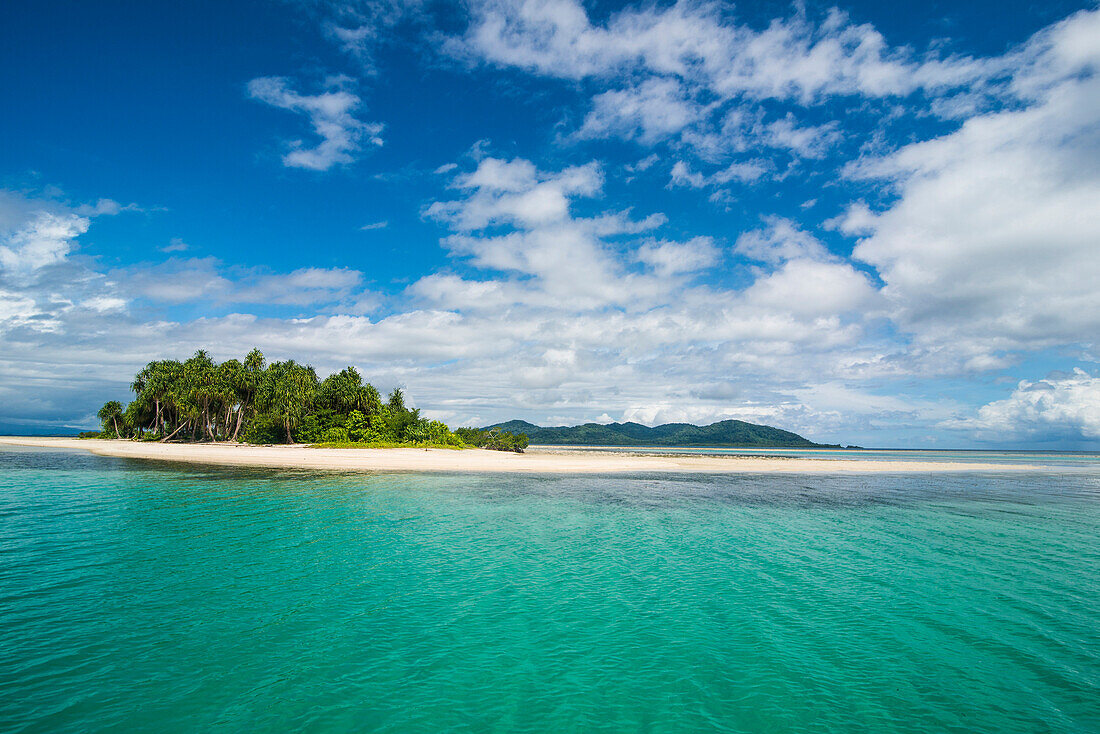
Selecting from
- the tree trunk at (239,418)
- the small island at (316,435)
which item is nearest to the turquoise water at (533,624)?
the small island at (316,435)

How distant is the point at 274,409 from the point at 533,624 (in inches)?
3475

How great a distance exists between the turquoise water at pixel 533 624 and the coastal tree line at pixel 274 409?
5968cm

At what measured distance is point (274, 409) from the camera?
86500mm

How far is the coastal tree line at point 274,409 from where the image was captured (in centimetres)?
8400

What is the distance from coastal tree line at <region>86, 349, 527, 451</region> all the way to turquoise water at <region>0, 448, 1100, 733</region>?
59685 mm

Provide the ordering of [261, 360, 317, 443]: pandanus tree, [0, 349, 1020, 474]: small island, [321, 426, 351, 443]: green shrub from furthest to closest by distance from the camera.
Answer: [261, 360, 317, 443]: pandanus tree → [321, 426, 351, 443]: green shrub → [0, 349, 1020, 474]: small island

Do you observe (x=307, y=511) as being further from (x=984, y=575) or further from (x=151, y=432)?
(x=151, y=432)

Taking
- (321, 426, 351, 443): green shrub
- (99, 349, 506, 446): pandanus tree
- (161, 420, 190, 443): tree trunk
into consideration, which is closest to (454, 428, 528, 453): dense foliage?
(99, 349, 506, 446): pandanus tree

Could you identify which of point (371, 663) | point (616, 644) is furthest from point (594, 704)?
point (371, 663)

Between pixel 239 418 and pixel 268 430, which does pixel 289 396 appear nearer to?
pixel 268 430

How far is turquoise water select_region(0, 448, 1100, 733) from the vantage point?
8.40 metres

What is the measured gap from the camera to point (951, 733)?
8055 mm

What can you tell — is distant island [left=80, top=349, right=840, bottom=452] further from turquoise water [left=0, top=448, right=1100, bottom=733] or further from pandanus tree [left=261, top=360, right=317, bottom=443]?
turquoise water [left=0, top=448, right=1100, bottom=733]

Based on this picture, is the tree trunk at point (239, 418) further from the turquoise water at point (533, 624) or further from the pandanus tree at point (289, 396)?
the turquoise water at point (533, 624)
